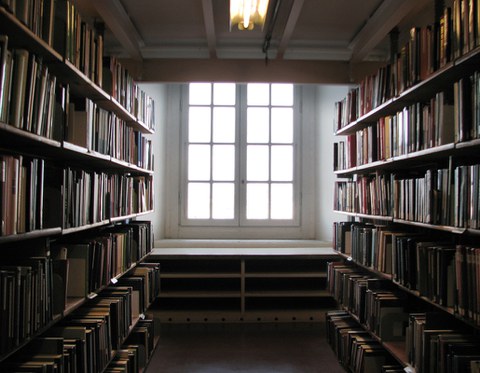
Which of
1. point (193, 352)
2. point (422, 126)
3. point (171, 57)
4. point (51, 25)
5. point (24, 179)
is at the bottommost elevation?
point (193, 352)

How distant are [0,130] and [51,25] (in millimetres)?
560

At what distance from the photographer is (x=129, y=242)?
3.18 meters

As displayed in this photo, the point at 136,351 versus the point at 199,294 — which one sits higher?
the point at 199,294

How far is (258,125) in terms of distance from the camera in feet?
18.3

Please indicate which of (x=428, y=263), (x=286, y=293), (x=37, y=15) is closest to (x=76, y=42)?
(x=37, y=15)

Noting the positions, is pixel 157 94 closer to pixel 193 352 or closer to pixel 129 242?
pixel 129 242

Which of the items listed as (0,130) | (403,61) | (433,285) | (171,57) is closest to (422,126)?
(403,61)

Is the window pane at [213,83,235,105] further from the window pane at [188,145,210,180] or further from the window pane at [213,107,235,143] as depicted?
the window pane at [188,145,210,180]

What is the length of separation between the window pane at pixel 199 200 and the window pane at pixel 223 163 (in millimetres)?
213

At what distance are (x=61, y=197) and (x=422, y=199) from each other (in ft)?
5.85

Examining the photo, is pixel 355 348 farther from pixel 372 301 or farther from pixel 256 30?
pixel 256 30

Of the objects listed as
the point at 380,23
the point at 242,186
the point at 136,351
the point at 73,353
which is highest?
the point at 380,23

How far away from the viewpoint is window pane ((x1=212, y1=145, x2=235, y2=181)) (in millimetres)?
5539

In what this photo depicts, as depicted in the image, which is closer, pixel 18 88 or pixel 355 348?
pixel 18 88
